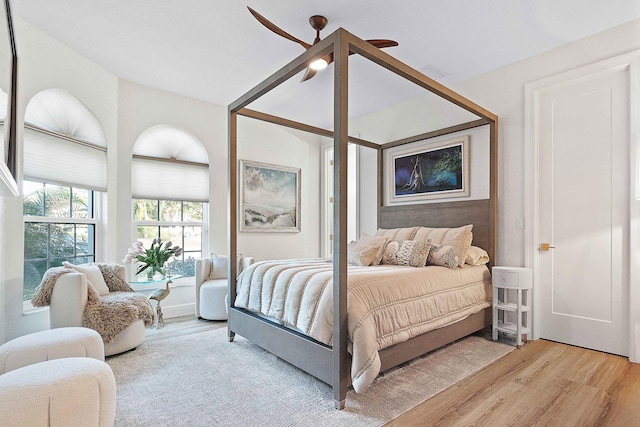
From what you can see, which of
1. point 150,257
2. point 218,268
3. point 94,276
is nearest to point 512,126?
point 218,268

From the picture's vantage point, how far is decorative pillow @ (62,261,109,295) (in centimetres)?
301

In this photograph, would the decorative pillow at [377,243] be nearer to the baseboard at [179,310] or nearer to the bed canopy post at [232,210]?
A: the bed canopy post at [232,210]

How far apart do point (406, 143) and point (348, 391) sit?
319 cm

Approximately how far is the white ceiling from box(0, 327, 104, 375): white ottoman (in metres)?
2.40

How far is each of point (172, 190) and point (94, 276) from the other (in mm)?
1606

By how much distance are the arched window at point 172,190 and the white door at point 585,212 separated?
4026 millimetres

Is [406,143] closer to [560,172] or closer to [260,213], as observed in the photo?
[560,172]

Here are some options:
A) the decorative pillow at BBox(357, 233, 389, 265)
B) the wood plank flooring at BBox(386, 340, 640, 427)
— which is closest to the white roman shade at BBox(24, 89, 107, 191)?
the decorative pillow at BBox(357, 233, 389, 265)

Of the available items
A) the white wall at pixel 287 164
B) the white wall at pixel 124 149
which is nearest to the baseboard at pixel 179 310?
the white wall at pixel 124 149

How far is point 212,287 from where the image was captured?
400cm

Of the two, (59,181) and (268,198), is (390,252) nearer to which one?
(268,198)

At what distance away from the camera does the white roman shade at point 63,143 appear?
10.2ft

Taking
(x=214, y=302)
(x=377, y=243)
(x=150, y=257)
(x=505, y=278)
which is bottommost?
(x=214, y=302)

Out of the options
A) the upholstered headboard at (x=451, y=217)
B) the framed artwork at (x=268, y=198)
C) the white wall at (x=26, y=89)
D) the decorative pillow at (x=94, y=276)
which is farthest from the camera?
the framed artwork at (x=268, y=198)
